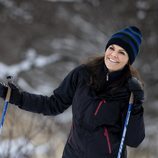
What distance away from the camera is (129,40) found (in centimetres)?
275

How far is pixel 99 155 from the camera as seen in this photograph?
8.67 ft

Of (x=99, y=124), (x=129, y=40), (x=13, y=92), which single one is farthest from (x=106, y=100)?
(x=13, y=92)

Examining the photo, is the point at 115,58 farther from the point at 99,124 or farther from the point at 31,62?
the point at 31,62

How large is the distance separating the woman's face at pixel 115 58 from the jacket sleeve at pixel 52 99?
0.68 ft

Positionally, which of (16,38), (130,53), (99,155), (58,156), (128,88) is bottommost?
(58,156)

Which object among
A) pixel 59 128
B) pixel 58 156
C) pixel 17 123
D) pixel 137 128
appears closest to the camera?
pixel 137 128

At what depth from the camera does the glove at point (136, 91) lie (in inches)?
100.0

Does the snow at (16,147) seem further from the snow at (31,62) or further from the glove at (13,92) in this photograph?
the snow at (31,62)

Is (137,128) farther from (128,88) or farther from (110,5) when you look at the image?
(110,5)

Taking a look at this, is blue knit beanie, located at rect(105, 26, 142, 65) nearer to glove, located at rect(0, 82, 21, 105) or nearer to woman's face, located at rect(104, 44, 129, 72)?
woman's face, located at rect(104, 44, 129, 72)

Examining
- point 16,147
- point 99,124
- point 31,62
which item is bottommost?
point 16,147

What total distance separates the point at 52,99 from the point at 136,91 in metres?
0.60

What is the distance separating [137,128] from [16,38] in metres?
14.6

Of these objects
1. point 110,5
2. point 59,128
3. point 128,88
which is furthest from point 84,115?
point 110,5
